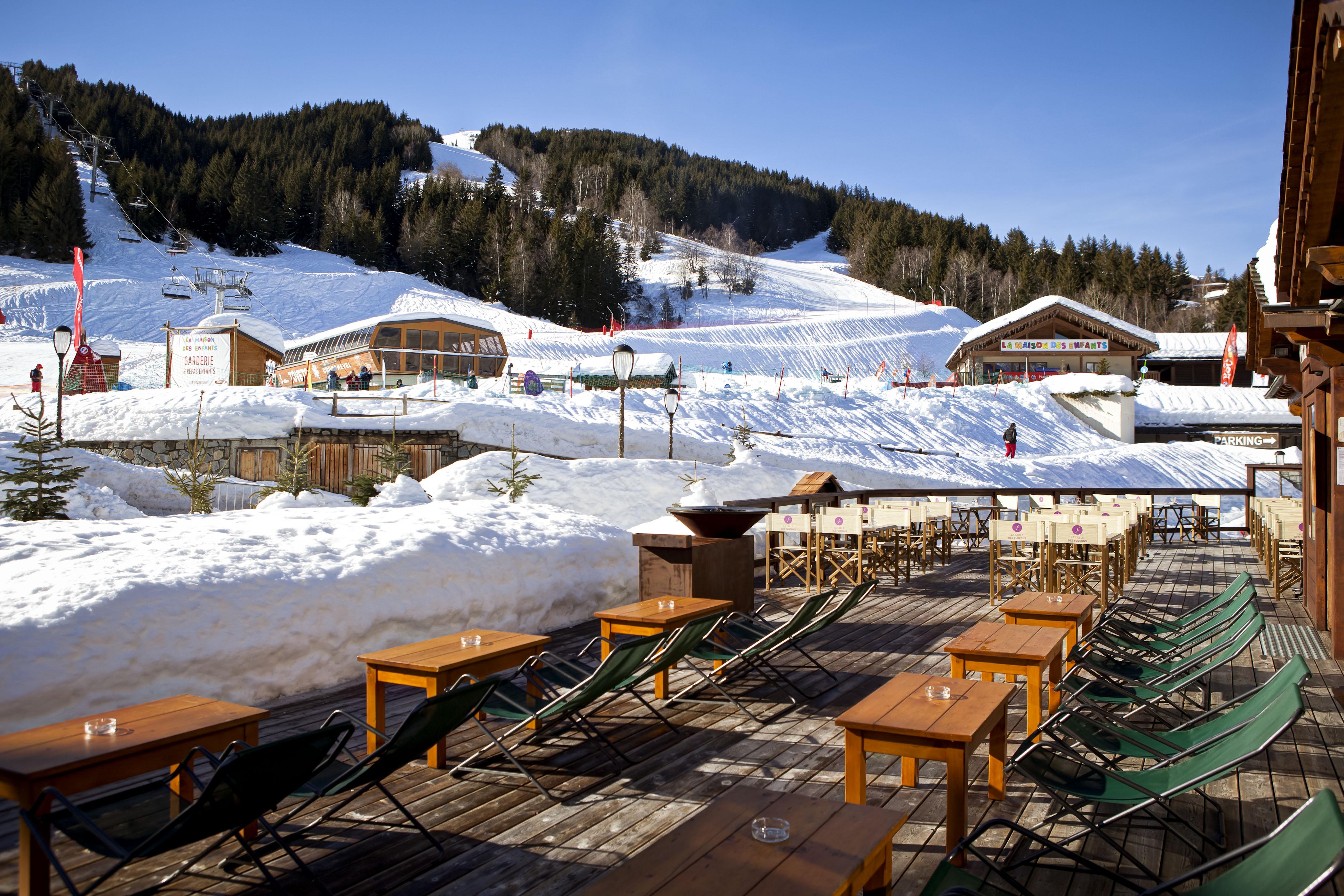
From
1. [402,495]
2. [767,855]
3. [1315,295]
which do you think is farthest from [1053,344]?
[767,855]

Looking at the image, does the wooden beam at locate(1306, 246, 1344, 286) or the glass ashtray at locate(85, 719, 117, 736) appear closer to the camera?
the glass ashtray at locate(85, 719, 117, 736)

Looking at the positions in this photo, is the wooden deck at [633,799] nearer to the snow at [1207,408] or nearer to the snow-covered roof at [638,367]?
the snow-covered roof at [638,367]

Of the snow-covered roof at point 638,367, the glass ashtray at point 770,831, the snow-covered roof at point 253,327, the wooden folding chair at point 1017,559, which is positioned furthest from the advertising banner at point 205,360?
the glass ashtray at point 770,831

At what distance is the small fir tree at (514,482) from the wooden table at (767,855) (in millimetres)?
9895

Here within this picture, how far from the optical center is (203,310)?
46.4 meters

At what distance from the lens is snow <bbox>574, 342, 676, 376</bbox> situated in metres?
31.3

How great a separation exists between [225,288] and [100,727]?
161ft

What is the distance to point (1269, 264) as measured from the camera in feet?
20.1

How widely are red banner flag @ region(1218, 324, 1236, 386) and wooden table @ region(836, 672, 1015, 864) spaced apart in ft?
111

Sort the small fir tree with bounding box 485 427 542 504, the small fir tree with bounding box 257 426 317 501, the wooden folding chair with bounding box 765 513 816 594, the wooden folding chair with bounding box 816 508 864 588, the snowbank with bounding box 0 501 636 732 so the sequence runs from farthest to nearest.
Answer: the small fir tree with bounding box 485 427 542 504 → the small fir tree with bounding box 257 426 317 501 → the wooden folding chair with bounding box 765 513 816 594 → the wooden folding chair with bounding box 816 508 864 588 → the snowbank with bounding box 0 501 636 732

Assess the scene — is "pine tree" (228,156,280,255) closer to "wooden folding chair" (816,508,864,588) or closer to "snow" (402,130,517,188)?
"snow" (402,130,517,188)

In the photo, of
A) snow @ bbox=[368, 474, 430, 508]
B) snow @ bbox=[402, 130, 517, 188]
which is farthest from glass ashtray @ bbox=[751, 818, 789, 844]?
snow @ bbox=[402, 130, 517, 188]

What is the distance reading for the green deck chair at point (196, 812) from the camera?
231cm

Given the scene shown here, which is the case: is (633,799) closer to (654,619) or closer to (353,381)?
(654,619)
